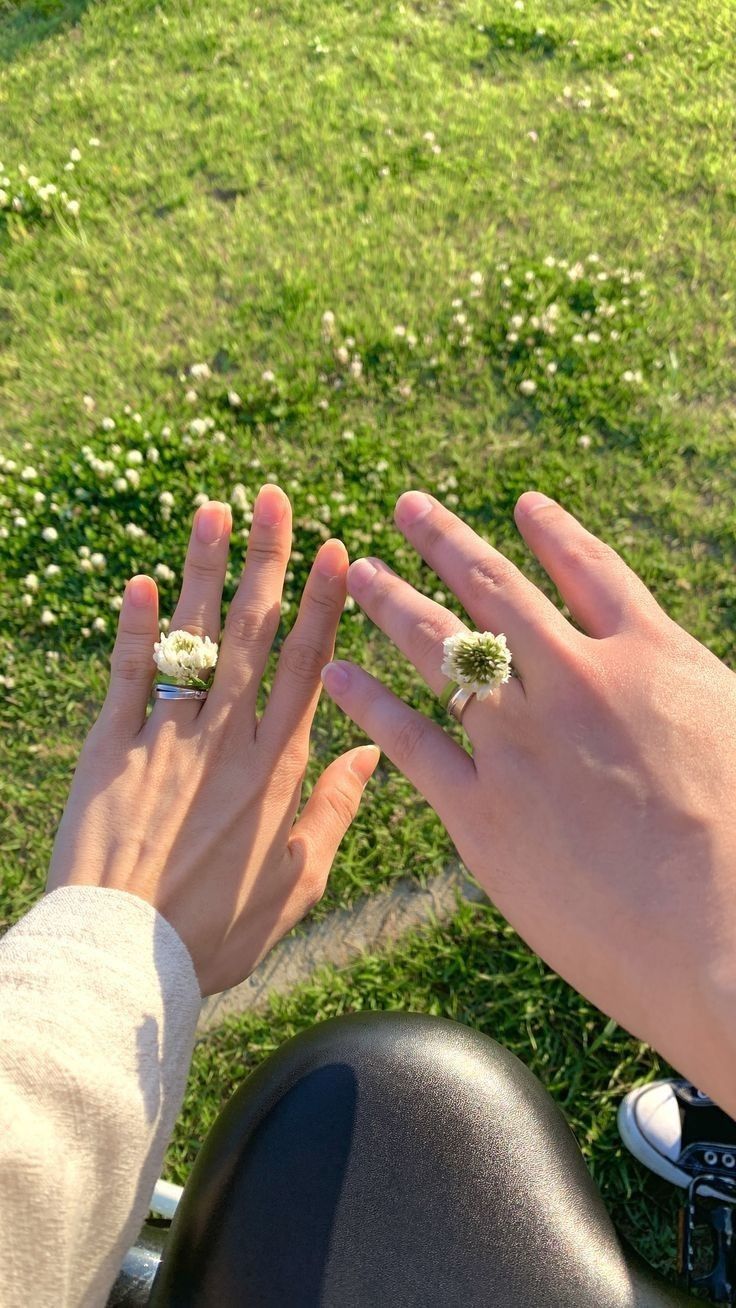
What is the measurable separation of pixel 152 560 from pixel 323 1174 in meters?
2.77

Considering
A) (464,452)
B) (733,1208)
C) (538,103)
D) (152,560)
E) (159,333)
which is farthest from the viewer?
(538,103)

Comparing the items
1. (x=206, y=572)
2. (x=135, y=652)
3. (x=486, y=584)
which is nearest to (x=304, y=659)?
(x=206, y=572)

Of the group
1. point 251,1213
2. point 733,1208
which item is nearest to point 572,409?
point 733,1208

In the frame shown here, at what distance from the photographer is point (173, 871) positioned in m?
2.23

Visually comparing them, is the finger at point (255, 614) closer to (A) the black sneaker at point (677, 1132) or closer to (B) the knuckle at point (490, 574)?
(B) the knuckle at point (490, 574)

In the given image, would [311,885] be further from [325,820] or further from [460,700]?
[460,700]

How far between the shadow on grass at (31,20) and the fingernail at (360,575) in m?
5.92

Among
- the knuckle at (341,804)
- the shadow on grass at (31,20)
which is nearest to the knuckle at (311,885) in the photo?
the knuckle at (341,804)

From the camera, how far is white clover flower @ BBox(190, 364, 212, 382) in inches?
172

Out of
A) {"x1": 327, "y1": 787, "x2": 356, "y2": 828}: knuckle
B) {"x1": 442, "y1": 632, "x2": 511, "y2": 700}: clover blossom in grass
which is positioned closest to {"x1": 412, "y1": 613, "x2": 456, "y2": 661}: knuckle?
{"x1": 442, "y1": 632, "x2": 511, "y2": 700}: clover blossom in grass

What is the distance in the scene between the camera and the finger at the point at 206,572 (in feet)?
8.79

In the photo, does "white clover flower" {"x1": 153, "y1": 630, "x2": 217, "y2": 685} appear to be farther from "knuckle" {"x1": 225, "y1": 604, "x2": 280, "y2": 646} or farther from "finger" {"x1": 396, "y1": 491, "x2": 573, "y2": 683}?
"finger" {"x1": 396, "y1": 491, "x2": 573, "y2": 683}

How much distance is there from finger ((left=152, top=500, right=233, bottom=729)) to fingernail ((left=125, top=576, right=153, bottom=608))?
0.33ft

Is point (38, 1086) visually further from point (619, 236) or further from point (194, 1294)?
point (619, 236)
